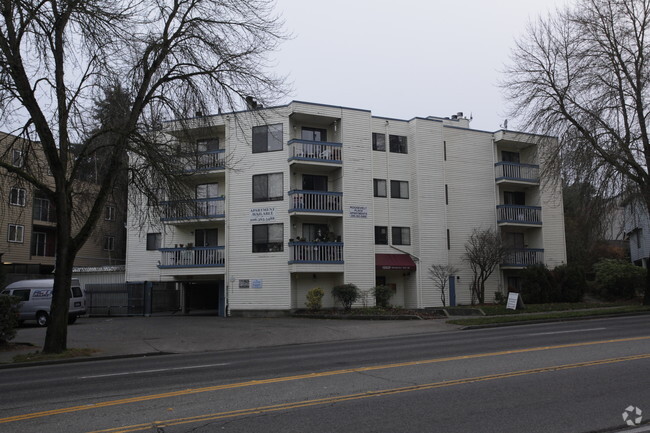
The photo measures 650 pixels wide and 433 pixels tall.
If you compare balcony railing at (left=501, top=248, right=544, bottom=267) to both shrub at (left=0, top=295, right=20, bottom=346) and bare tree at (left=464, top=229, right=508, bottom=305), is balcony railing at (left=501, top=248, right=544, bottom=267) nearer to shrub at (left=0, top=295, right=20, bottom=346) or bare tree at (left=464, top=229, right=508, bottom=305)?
bare tree at (left=464, top=229, right=508, bottom=305)

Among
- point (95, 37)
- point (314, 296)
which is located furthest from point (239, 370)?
point (314, 296)

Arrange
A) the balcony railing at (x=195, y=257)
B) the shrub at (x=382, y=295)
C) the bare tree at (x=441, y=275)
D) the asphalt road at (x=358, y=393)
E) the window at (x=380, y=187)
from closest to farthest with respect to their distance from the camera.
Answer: the asphalt road at (x=358, y=393) < the shrub at (x=382, y=295) < the balcony railing at (x=195, y=257) < the bare tree at (x=441, y=275) < the window at (x=380, y=187)

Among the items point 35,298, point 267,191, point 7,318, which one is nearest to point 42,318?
point 35,298

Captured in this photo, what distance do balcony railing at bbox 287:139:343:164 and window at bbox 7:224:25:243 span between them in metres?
23.4

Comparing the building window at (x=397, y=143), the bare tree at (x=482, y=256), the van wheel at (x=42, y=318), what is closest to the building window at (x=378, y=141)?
the building window at (x=397, y=143)

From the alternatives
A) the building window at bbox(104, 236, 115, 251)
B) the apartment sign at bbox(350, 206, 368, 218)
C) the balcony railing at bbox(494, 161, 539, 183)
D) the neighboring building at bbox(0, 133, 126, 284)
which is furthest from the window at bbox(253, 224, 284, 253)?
the building window at bbox(104, 236, 115, 251)

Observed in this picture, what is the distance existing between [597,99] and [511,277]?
13464 millimetres

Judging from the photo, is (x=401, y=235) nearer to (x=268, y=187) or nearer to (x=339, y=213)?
(x=339, y=213)

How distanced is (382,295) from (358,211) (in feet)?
16.3

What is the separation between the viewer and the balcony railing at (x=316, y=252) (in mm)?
28828

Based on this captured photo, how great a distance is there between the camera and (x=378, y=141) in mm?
32250

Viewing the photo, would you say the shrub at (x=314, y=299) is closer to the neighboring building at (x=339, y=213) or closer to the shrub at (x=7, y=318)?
the neighboring building at (x=339, y=213)

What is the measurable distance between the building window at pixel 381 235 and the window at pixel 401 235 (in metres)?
0.46

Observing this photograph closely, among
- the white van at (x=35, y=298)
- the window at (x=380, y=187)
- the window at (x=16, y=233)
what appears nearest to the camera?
the white van at (x=35, y=298)
